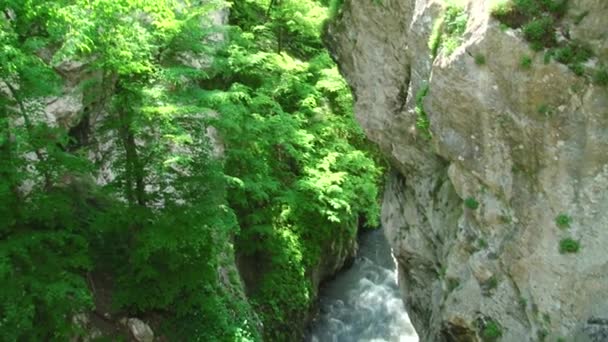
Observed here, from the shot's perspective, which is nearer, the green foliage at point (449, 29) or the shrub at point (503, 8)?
the shrub at point (503, 8)

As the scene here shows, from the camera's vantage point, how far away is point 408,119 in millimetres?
13109

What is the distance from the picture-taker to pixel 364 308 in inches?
684

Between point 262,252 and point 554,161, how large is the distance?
29.2 feet

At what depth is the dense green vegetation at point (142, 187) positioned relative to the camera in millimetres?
9250

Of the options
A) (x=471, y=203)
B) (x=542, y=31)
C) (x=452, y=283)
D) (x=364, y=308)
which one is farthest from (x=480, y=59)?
(x=364, y=308)

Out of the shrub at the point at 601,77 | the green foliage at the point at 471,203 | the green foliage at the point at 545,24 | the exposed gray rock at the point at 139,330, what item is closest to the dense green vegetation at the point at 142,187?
the exposed gray rock at the point at 139,330

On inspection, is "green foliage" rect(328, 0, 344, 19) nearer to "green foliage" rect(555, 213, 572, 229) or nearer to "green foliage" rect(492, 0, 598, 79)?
"green foliage" rect(492, 0, 598, 79)

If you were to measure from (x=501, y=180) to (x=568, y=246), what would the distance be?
1.61 metres

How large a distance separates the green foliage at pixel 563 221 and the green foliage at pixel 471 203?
1.60 m

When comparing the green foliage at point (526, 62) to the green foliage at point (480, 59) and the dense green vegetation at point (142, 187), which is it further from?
the dense green vegetation at point (142, 187)

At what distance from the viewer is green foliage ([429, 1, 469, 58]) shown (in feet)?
36.6

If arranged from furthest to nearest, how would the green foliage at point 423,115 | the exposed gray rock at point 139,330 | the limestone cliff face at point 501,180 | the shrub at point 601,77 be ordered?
the green foliage at point 423,115
the exposed gray rock at point 139,330
the limestone cliff face at point 501,180
the shrub at point 601,77

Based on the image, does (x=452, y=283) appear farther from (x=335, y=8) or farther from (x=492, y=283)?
(x=335, y=8)

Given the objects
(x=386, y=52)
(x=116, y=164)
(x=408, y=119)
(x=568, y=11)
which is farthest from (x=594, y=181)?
(x=116, y=164)
